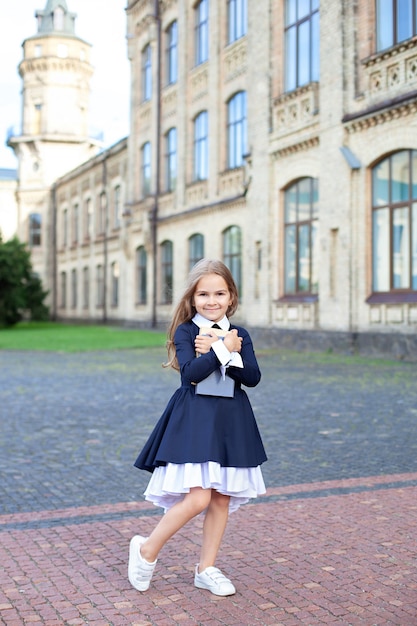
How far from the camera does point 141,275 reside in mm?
35125

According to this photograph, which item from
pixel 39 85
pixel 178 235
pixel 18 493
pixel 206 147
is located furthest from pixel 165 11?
pixel 18 493

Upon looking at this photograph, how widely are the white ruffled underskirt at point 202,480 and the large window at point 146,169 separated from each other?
30.6m

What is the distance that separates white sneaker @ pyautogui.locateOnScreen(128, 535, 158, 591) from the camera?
3.62 m

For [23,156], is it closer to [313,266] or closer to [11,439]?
[313,266]

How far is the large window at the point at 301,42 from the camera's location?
20516 mm

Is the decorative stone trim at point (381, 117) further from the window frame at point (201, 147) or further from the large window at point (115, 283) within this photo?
the large window at point (115, 283)

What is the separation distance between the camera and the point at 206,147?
93.4 feet

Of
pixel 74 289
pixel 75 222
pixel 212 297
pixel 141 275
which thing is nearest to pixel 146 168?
pixel 141 275

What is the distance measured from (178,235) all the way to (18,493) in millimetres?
25366

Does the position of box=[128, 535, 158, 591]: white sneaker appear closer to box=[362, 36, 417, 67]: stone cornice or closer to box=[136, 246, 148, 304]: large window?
box=[362, 36, 417, 67]: stone cornice

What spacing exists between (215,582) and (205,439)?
711mm

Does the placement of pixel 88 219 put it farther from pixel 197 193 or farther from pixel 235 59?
pixel 235 59

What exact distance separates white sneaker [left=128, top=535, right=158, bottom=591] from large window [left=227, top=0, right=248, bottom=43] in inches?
946

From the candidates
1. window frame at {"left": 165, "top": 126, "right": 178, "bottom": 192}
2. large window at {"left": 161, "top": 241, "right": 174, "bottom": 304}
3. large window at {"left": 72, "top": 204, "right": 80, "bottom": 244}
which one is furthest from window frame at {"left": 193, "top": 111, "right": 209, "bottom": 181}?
large window at {"left": 72, "top": 204, "right": 80, "bottom": 244}
